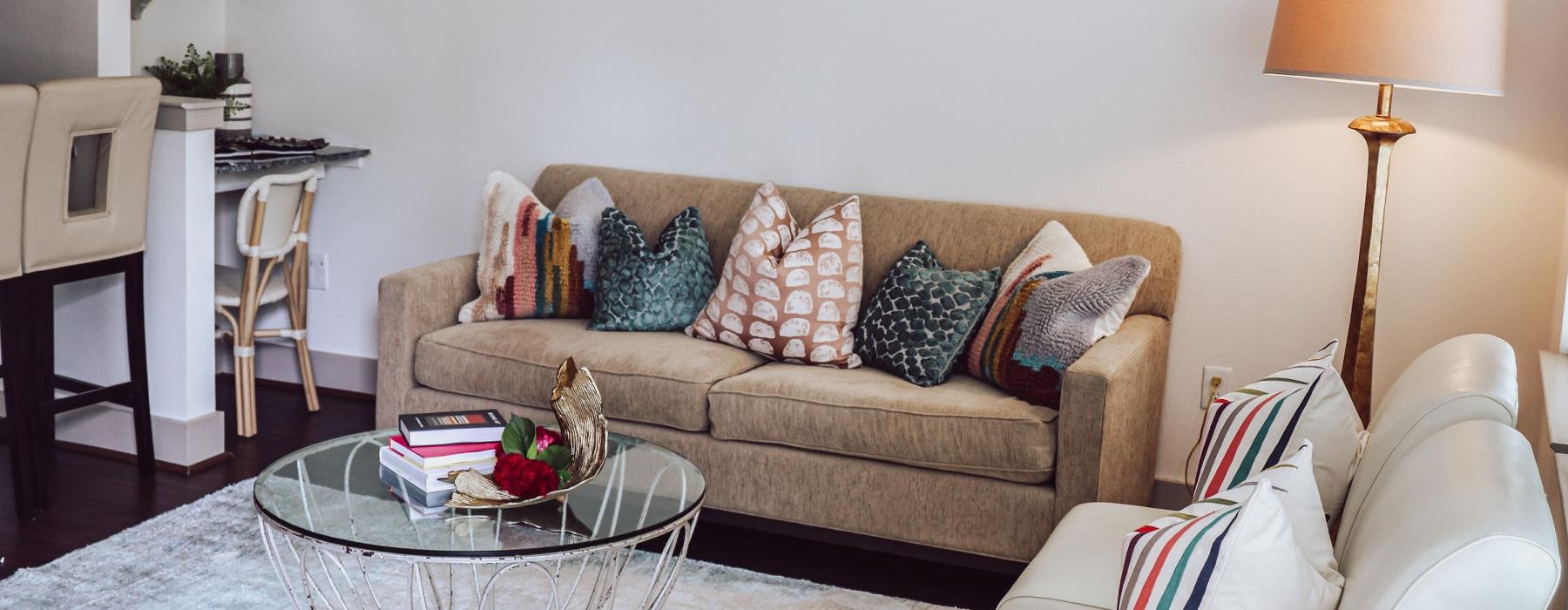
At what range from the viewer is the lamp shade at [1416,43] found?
2.57 meters

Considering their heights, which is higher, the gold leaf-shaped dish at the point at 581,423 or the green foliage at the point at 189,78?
the green foliage at the point at 189,78

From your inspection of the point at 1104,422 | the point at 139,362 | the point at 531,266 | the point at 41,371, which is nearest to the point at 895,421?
the point at 1104,422

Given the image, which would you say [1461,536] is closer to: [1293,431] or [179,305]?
[1293,431]

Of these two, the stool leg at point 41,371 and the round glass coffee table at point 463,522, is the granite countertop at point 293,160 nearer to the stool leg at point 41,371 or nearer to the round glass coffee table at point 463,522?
the stool leg at point 41,371

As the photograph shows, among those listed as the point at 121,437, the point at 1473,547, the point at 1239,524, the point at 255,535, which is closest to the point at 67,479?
the point at 121,437

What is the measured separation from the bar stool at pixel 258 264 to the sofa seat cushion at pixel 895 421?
5.08 ft

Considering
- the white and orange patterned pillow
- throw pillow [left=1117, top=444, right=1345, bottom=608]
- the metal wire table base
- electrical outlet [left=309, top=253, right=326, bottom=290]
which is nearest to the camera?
throw pillow [left=1117, top=444, right=1345, bottom=608]

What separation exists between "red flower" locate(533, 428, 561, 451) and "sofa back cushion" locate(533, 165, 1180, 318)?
1.24m

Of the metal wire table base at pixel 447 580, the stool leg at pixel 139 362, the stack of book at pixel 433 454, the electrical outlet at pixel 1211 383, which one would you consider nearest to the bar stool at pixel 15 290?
the stool leg at pixel 139 362

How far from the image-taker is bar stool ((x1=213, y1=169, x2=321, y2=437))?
3.72 meters

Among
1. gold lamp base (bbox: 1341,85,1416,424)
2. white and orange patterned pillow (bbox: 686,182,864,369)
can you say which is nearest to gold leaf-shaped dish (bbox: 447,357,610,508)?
white and orange patterned pillow (bbox: 686,182,864,369)

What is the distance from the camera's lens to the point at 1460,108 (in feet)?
10.1

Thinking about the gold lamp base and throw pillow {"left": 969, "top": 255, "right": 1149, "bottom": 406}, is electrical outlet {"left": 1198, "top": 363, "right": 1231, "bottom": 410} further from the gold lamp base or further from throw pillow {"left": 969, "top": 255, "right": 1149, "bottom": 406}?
throw pillow {"left": 969, "top": 255, "right": 1149, "bottom": 406}

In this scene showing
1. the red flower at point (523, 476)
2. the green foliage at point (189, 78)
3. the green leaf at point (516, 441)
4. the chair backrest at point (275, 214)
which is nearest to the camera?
the red flower at point (523, 476)
